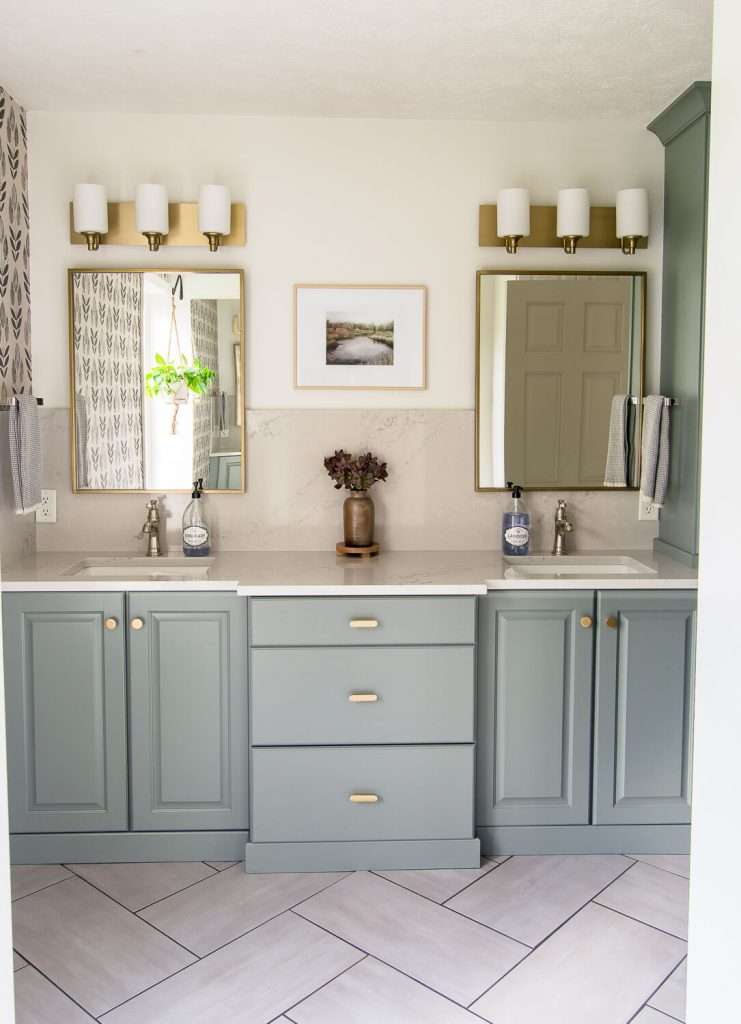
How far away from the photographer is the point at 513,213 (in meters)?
3.21

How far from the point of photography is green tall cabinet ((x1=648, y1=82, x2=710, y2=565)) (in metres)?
3.01

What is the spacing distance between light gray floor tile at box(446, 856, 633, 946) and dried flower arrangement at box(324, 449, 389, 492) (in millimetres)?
1288

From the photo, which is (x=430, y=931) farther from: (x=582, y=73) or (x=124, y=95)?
(x=124, y=95)

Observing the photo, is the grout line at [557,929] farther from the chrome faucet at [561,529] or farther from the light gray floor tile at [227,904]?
the chrome faucet at [561,529]

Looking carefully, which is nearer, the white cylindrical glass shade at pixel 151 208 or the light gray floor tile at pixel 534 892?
the light gray floor tile at pixel 534 892

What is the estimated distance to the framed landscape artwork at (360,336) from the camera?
10.9ft

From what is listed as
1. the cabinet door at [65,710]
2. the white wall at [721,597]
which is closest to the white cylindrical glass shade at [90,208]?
the cabinet door at [65,710]

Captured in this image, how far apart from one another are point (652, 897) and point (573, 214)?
215cm

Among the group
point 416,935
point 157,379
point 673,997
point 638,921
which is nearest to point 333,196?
point 157,379

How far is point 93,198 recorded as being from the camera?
10.3 feet

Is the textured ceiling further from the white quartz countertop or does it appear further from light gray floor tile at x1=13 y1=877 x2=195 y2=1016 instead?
light gray floor tile at x1=13 y1=877 x2=195 y2=1016

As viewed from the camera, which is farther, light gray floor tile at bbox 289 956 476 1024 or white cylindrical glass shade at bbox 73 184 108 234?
white cylindrical glass shade at bbox 73 184 108 234

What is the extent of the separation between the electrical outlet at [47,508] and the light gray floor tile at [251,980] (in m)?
1.59

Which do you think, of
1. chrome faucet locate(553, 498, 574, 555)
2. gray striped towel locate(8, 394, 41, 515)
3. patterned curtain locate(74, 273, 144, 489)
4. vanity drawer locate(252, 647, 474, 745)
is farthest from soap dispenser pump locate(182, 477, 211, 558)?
chrome faucet locate(553, 498, 574, 555)
